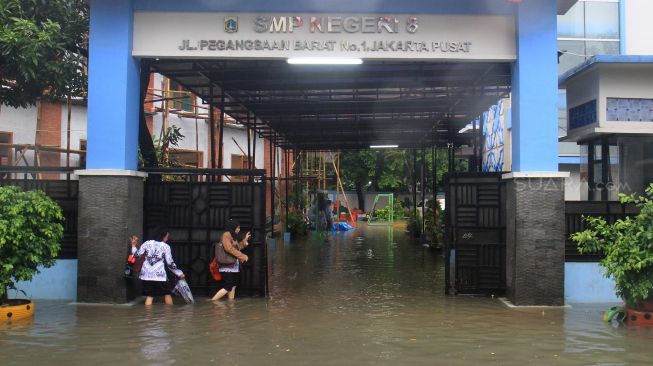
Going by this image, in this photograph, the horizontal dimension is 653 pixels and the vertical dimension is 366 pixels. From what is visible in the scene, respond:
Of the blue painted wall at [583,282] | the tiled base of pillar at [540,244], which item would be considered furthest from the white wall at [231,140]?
the blue painted wall at [583,282]

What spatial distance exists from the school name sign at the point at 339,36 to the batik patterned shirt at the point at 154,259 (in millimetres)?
3145

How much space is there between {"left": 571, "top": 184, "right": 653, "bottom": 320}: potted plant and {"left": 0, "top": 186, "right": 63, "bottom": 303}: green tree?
7471 millimetres

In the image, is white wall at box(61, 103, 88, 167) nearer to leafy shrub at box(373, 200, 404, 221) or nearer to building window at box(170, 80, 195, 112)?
building window at box(170, 80, 195, 112)

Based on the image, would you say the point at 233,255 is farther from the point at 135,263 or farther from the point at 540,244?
the point at 540,244

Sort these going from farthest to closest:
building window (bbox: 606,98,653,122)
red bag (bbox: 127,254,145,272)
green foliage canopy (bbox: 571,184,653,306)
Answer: building window (bbox: 606,98,653,122) → red bag (bbox: 127,254,145,272) → green foliage canopy (bbox: 571,184,653,306)

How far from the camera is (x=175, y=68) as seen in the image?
1205 cm

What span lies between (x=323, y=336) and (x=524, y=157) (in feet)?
14.8

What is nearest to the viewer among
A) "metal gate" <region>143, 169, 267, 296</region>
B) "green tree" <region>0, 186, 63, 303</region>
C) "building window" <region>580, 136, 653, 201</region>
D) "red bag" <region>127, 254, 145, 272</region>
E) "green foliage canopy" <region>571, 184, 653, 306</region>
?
"green foliage canopy" <region>571, 184, 653, 306</region>

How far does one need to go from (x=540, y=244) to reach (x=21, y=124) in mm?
14488

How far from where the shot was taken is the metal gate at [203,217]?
10.4 metres

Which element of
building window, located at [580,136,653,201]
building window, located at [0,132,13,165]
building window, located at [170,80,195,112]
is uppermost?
building window, located at [170,80,195,112]

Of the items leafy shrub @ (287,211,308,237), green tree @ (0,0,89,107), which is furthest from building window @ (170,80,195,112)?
green tree @ (0,0,89,107)

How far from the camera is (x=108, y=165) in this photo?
9.55 metres

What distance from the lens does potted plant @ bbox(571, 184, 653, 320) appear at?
25.3ft
